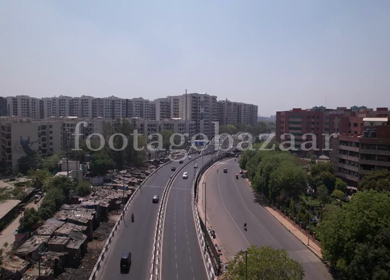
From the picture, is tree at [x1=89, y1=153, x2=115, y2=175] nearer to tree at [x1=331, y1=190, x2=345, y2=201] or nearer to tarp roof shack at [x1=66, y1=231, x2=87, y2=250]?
tarp roof shack at [x1=66, y1=231, x2=87, y2=250]

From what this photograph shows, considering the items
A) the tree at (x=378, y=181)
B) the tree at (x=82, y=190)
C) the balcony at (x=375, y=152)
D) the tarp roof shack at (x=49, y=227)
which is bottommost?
the tarp roof shack at (x=49, y=227)

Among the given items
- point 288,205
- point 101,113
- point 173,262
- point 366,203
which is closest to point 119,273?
point 173,262

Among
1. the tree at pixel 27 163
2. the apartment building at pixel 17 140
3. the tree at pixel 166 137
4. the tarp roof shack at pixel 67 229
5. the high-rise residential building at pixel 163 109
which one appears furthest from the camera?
the high-rise residential building at pixel 163 109

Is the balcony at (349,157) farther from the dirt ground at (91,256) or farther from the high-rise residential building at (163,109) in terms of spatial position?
the high-rise residential building at (163,109)

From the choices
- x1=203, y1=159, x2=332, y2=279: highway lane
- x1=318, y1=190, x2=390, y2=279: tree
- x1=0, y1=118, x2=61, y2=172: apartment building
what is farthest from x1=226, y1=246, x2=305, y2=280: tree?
x1=0, y1=118, x2=61, y2=172: apartment building

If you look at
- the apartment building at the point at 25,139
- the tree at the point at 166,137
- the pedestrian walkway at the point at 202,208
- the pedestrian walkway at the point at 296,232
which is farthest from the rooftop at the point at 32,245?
the tree at the point at 166,137

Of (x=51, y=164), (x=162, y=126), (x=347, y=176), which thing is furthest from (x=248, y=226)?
(x=162, y=126)

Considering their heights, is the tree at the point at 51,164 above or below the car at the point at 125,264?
above
